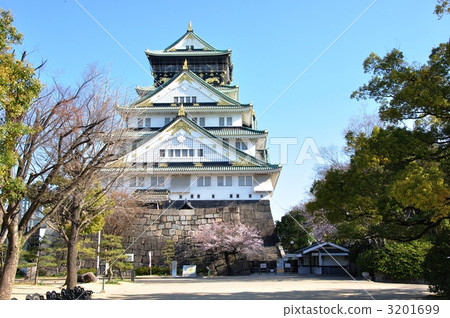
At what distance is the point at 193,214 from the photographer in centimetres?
3647

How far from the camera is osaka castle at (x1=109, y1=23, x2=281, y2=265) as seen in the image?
36062 millimetres

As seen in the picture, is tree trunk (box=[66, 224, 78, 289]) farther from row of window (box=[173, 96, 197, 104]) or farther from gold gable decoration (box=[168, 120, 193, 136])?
row of window (box=[173, 96, 197, 104])

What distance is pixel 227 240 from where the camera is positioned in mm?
31922

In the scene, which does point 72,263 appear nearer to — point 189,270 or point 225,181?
point 189,270

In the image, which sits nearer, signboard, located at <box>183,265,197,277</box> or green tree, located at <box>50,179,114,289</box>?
green tree, located at <box>50,179,114,289</box>

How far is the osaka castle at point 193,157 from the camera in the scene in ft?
118

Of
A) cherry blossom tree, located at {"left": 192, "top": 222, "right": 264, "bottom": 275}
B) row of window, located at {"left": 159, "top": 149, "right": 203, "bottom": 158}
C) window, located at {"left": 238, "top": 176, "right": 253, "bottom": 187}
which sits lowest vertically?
cherry blossom tree, located at {"left": 192, "top": 222, "right": 264, "bottom": 275}

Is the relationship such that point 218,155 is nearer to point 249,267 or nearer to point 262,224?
point 262,224

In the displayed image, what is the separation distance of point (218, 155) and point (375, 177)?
28.5 meters

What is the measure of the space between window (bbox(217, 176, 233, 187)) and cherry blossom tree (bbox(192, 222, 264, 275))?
679 centimetres

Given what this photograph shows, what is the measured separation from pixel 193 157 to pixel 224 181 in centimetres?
370

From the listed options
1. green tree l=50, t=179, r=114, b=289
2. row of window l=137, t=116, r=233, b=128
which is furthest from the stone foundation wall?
green tree l=50, t=179, r=114, b=289

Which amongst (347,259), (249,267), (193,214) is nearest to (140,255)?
(193,214)

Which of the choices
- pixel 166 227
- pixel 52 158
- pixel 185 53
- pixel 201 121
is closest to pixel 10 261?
pixel 52 158
